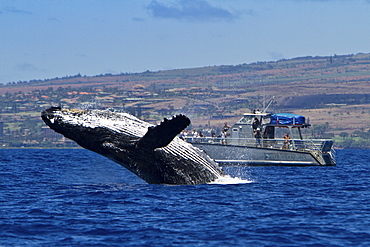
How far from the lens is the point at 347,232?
1159 cm

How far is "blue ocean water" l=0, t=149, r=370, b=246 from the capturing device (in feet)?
36.0

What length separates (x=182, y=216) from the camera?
12.9m

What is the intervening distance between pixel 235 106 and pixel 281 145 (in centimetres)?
12821

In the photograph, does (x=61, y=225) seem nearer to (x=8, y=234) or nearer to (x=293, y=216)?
(x=8, y=234)

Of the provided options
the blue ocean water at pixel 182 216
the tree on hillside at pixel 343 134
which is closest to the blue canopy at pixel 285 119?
the blue ocean water at pixel 182 216

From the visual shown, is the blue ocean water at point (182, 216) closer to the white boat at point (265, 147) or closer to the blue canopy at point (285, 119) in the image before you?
→ the white boat at point (265, 147)

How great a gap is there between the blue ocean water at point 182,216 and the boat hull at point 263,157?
49.1ft

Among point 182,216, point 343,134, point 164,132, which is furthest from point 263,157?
point 343,134

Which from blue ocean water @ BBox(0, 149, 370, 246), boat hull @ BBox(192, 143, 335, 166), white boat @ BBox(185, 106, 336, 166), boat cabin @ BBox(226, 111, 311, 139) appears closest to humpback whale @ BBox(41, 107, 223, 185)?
blue ocean water @ BBox(0, 149, 370, 246)

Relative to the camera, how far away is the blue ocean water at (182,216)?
36.0ft

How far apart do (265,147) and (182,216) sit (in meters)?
21.5

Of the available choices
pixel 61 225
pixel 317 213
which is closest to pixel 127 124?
pixel 61 225

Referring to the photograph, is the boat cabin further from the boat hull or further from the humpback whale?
the humpback whale

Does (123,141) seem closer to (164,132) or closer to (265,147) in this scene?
(164,132)
